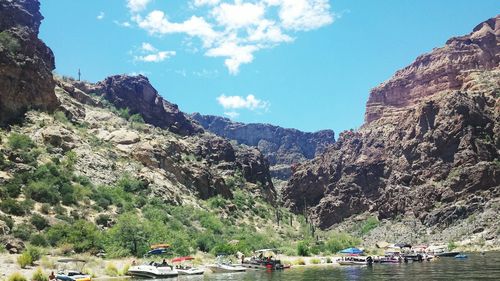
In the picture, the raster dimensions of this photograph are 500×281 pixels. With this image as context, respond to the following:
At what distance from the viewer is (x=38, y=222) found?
180ft

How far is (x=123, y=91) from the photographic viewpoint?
5748 inches

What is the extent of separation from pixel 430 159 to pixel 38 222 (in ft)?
362

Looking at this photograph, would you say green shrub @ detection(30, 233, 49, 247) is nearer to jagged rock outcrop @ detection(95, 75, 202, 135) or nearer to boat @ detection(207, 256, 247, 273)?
boat @ detection(207, 256, 247, 273)

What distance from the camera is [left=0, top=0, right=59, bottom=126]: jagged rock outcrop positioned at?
77375mm

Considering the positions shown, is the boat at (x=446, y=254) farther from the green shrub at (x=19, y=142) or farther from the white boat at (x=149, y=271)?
the green shrub at (x=19, y=142)

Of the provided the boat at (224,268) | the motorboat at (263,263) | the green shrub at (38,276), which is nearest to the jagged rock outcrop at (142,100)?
the motorboat at (263,263)

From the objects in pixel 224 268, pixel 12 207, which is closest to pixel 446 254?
pixel 224 268

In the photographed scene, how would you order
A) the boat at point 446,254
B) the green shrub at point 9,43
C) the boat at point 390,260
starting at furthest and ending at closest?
the green shrub at point 9,43 < the boat at point 446,254 < the boat at point 390,260

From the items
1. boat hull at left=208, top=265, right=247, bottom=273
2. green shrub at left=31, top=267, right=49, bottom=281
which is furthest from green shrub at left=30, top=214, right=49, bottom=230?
boat hull at left=208, top=265, right=247, bottom=273

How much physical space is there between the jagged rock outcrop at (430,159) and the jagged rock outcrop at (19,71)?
89.6 meters

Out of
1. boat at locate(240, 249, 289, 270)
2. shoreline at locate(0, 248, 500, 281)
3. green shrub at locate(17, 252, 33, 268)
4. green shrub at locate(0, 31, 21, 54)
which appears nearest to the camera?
shoreline at locate(0, 248, 500, 281)

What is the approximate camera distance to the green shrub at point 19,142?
68750 millimetres

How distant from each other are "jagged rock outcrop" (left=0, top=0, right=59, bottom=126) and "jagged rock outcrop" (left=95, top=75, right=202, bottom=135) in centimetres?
4538

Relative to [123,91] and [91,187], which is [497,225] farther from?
[123,91]
